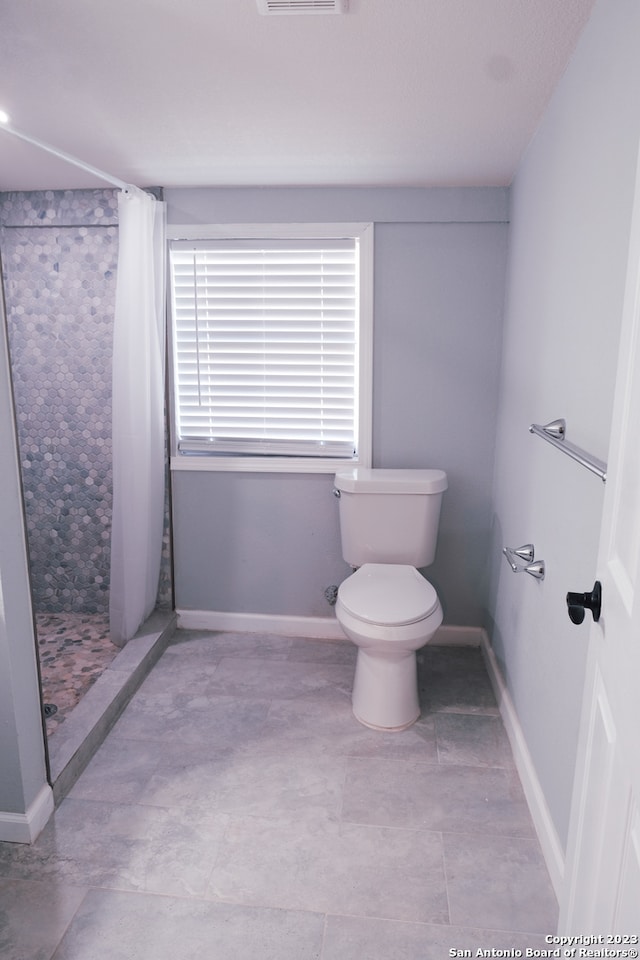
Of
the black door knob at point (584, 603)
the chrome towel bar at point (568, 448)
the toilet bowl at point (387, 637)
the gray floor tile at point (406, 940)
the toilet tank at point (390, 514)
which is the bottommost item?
the gray floor tile at point (406, 940)

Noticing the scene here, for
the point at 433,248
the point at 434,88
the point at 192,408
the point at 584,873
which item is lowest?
the point at 584,873

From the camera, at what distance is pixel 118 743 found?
2.27 metres

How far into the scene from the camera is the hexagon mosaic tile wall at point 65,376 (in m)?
2.81

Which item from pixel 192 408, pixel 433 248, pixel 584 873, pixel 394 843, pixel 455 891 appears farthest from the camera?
pixel 192 408

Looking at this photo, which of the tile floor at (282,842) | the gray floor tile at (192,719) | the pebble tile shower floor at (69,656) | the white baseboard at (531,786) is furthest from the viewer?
the pebble tile shower floor at (69,656)

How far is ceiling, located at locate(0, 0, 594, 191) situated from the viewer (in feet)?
4.69

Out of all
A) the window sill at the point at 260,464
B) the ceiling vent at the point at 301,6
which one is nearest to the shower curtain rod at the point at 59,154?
the ceiling vent at the point at 301,6

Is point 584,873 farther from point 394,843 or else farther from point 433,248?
point 433,248

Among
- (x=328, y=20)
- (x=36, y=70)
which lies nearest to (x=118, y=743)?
(x=36, y=70)

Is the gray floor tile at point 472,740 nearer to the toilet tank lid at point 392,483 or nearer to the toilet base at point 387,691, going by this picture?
Answer: the toilet base at point 387,691

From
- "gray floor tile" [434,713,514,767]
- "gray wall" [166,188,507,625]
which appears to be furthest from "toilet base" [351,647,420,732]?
"gray wall" [166,188,507,625]

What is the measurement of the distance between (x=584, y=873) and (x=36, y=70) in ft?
7.15

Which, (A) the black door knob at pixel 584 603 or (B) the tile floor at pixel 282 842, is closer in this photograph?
(A) the black door knob at pixel 584 603

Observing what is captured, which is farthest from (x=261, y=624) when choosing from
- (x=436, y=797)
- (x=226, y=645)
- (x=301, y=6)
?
(x=301, y=6)
